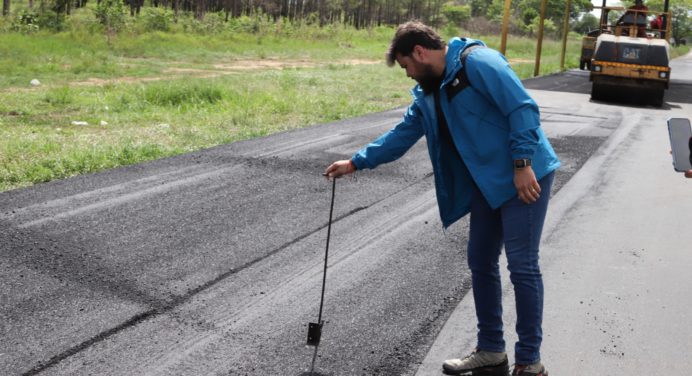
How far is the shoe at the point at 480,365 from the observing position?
3841 mm

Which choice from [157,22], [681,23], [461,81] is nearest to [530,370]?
[461,81]

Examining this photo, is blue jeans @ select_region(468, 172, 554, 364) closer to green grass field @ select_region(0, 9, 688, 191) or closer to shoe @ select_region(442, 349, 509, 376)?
shoe @ select_region(442, 349, 509, 376)

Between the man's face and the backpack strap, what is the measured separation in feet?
0.25

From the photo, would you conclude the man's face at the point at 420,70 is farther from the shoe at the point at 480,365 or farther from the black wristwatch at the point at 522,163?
the shoe at the point at 480,365

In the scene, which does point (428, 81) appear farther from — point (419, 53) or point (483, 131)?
point (483, 131)

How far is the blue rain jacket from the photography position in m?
3.34

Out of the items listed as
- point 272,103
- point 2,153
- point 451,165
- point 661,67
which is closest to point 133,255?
point 451,165

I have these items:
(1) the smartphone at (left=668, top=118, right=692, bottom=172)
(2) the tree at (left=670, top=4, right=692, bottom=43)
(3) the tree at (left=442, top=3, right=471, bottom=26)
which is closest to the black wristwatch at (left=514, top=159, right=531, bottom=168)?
(1) the smartphone at (left=668, top=118, right=692, bottom=172)

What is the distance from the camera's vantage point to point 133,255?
5.71 meters

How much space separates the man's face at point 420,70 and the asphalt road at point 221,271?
1.43 meters

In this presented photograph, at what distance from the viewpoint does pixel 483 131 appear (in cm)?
347

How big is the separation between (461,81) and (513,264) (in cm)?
85

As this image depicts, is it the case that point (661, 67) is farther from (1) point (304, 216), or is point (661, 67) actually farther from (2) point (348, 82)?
(1) point (304, 216)

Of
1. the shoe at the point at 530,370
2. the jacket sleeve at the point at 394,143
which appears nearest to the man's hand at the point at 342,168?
the jacket sleeve at the point at 394,143
